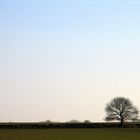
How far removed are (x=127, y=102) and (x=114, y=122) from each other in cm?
777

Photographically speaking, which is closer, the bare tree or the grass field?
the grass field

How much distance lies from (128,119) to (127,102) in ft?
15.5

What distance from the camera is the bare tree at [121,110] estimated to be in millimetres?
121812

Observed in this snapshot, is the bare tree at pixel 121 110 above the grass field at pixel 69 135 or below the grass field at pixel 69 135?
above

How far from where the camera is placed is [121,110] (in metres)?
123

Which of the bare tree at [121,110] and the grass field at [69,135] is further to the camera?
the bare tree at [121,110]

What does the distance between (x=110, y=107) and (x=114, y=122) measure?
21.0ft

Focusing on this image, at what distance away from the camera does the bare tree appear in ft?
400

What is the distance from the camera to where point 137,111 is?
403ft

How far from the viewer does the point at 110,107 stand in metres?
124

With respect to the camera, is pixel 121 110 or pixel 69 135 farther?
pixel 121 110

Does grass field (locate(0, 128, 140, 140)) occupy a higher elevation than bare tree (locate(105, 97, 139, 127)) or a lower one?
lower
